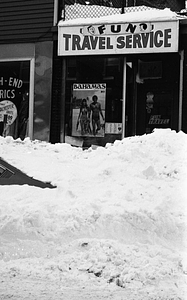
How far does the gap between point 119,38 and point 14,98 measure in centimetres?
337

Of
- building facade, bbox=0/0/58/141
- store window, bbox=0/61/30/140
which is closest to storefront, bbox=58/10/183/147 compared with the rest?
building facade, bbox=0/0/58/141

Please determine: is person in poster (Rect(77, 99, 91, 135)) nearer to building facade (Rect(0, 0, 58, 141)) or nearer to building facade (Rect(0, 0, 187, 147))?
building facade (Rect(0, 0, 187, 147))

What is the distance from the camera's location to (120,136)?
11.7 metres

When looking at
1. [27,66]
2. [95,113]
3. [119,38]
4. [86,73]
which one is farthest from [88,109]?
[27,66]

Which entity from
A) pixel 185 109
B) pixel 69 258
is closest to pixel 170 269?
pixel 69 258

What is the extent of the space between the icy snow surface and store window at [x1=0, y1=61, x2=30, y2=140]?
14.9 ft

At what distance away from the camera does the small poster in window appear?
1187cm

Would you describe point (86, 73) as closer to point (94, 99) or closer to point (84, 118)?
point (94, 99)

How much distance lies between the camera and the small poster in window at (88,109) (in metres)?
11.9

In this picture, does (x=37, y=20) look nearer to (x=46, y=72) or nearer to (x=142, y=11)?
(x=46, y=72)

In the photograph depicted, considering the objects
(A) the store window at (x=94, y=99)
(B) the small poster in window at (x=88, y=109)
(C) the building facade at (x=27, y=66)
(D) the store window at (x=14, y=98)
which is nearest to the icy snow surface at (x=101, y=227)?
(A) the store window at (x=94, y=99)

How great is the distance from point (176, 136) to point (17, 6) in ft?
21.8

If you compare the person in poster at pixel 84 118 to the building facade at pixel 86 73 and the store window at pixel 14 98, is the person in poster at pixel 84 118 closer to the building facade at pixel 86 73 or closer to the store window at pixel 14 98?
the building facade at pixel 86 73

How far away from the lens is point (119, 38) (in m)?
11.4
